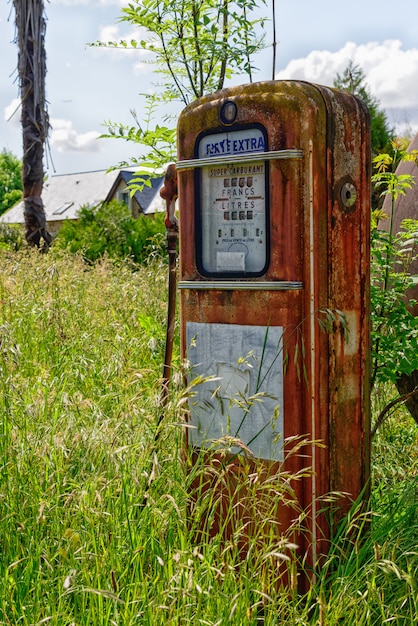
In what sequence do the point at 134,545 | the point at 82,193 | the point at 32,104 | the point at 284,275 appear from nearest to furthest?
the point at 134,545 → the point at 284,275 → the point at 32,104 → the point at 82,193

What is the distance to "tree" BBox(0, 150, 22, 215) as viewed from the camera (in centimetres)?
5131

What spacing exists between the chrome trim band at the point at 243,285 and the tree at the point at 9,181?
163 feet

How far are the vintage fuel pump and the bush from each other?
909 centimetres

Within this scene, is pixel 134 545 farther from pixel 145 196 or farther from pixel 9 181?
pixel 9 181

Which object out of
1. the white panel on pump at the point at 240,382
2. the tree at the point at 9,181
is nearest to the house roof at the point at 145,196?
the tree at the point at 9,181

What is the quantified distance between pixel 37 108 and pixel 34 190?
1175mm

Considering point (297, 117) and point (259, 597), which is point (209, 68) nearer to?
point (297, 117)

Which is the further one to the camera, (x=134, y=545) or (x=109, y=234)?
(x=109, y=234)

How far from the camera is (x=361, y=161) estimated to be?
9.61 ft

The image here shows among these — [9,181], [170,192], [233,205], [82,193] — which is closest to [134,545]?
[233,205]

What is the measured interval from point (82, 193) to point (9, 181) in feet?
40.0

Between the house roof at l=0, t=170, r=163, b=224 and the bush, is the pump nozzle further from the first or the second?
the house roof at l=0, t=170, r=163, b=224

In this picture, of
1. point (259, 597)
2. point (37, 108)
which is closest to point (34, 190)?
point (37, 108)

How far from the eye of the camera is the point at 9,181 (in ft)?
173
